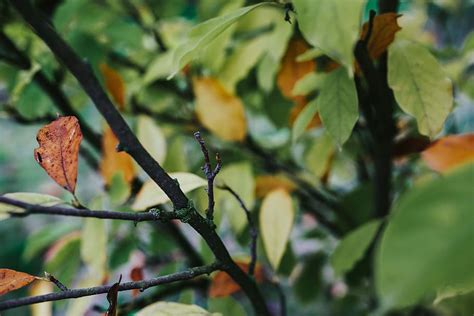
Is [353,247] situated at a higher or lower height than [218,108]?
lower

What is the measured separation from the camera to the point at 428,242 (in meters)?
0.16

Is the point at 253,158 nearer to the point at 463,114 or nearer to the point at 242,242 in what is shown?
the point at 242,242

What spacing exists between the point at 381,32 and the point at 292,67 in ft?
0.67

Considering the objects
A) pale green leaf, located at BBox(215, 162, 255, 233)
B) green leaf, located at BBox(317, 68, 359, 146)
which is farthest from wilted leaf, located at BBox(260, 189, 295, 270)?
green leaf, located at BBox(317, 68, 359, 146)

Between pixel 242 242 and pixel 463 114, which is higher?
pixel 242 242

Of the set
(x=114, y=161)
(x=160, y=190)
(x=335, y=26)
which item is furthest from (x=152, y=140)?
(x=335, y=26)

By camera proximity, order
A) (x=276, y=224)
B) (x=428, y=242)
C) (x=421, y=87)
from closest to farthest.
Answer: (x=428, y=242) < (x=421, y=87) < (x=276, y=224)

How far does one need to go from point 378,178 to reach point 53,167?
42cm

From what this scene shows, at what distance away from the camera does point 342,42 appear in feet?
0.79

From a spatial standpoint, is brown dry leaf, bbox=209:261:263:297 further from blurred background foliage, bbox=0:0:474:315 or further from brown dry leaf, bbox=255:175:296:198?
brown dry leaf, bbox=255:175:296:198

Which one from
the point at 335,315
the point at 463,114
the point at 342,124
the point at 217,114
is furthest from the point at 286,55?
the point at 463,114

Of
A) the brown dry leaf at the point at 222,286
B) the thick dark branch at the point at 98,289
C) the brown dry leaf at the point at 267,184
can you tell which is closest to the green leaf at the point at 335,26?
the thick dark branch at the point at 98,289

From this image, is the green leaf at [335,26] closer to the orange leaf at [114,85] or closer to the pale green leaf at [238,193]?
the pale green leaf at [238,193]

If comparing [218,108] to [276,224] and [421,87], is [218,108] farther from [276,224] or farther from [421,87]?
[421,87]
